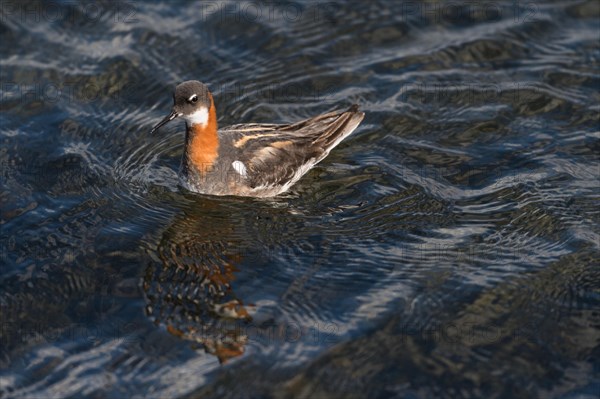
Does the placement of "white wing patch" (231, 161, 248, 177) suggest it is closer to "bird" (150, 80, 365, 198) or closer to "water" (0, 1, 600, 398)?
"bird" (150, 80, 365, 198)

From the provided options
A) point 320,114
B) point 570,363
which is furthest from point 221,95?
point 570,363

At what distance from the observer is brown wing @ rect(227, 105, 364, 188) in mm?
11391

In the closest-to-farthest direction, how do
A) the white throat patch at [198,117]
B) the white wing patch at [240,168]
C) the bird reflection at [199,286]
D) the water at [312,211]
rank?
the water at [312,211] → the bird reflection at [199,286] → the white throat patch at [198,117] → the white wing patch at [240,168]

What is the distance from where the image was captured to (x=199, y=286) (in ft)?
31.7

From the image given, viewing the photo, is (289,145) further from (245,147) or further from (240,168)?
(240,168)

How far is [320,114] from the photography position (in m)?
12.5

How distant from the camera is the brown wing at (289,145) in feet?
37.4

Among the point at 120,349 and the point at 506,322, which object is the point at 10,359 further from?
the point at 506,322

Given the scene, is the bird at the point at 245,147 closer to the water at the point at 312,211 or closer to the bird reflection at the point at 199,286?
the water at the point at 312,211

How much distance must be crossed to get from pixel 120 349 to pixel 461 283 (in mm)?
3471

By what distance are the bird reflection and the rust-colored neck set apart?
2.03 ft

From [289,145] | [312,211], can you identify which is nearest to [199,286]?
[312,211]

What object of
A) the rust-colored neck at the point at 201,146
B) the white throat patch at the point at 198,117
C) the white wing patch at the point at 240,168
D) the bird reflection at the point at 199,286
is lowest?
the bird reflection at the point at 199,286

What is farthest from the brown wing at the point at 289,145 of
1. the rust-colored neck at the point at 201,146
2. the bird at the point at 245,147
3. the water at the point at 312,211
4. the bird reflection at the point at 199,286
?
the bird reflection at the point at 199,286
